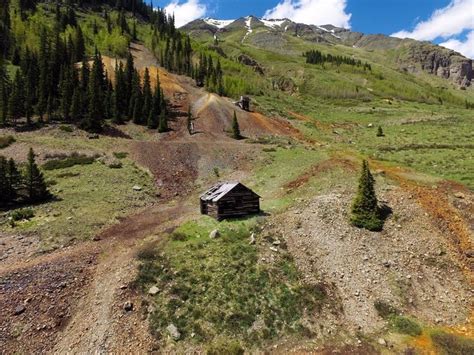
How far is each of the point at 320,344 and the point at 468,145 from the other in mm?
57314

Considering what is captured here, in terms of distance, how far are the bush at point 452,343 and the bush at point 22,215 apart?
35.0 m

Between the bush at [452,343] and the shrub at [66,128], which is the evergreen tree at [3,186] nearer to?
the shrub at [66,128]

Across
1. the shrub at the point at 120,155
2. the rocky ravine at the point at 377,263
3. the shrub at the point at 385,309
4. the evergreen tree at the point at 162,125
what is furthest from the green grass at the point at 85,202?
the shrub at the point at 385,309

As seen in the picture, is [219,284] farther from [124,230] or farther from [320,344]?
[124,230]

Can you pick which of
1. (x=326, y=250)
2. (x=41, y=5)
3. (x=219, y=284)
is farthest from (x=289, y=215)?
(x=41, y=5)

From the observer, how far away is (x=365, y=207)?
33.2 m

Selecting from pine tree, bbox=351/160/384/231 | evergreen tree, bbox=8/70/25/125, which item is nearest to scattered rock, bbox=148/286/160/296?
pine tree, bbox=351/160/384/231

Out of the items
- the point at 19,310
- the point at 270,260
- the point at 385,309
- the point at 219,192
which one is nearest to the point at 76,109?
the point at 219,192

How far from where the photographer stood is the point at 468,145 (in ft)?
213

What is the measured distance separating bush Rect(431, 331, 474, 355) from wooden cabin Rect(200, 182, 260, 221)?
18.2 metres

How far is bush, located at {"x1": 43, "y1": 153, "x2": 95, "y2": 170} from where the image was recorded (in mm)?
50875

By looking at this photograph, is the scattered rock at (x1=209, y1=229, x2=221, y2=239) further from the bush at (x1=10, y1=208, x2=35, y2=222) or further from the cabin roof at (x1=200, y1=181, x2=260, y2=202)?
the bush at (x1=10, y1=208, x2=35, y2=222)

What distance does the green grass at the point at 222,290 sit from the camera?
23.1m

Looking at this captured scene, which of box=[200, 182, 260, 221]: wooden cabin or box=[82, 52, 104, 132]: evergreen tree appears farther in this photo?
box=[82, 52, 104, 132]: evergreen tree
